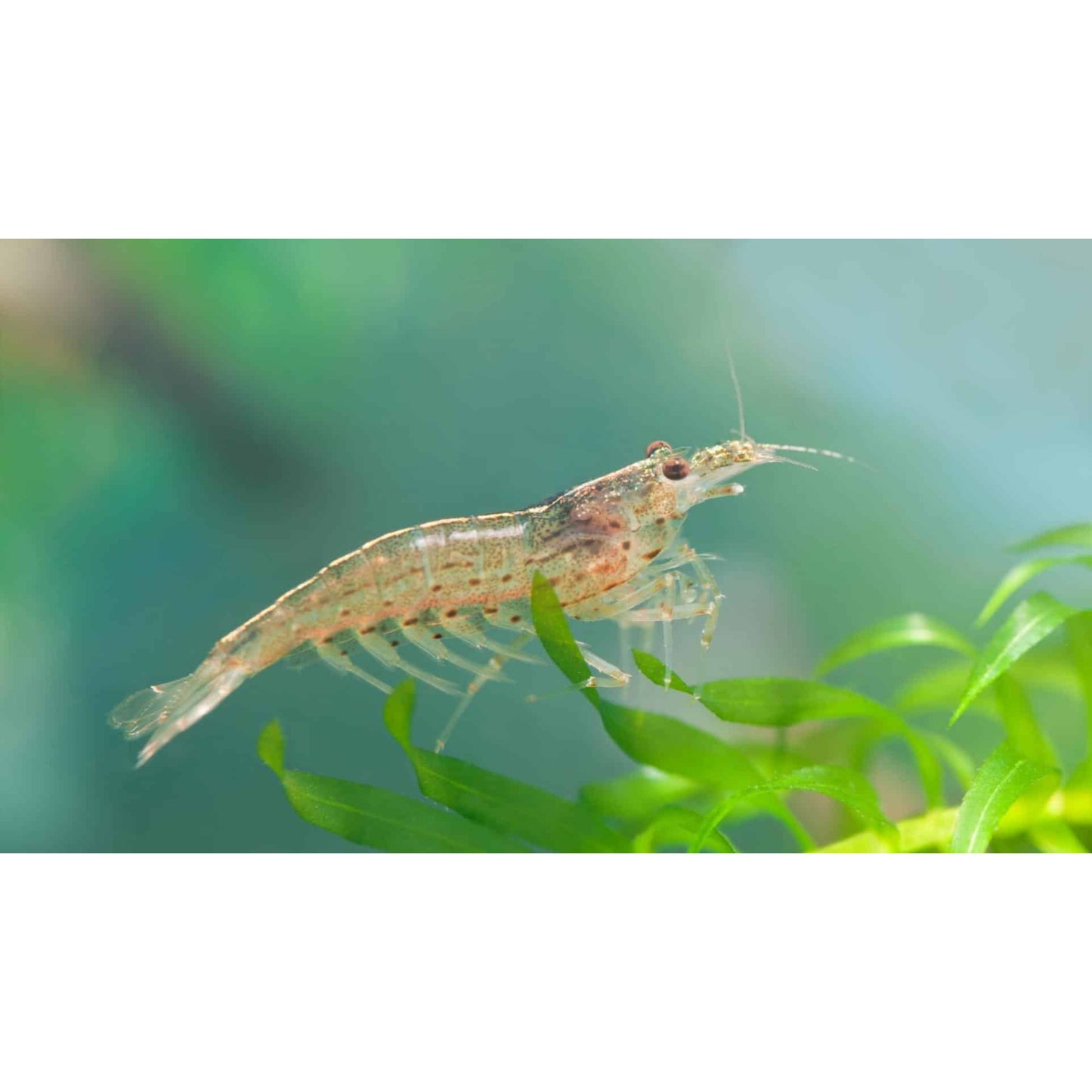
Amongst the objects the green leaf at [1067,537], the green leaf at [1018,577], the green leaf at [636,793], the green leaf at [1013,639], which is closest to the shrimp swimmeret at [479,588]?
the green leaf at [636,793]

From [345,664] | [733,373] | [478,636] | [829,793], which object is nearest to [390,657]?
[345,664]

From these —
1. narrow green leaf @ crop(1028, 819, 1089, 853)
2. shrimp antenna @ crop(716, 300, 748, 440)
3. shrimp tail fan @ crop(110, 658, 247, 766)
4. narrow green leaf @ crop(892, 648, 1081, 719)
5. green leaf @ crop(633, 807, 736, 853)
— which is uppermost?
shrimp antenna @ crop(716, 300, 748, 440)

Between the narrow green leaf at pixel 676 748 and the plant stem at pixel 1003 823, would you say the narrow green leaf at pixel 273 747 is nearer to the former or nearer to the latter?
the narrow green leaf at pixel 676 748

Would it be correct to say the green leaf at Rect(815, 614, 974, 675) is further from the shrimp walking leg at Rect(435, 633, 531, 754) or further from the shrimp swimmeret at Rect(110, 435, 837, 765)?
the shrimp walking leg at Rect(435, 633, 531, 754)

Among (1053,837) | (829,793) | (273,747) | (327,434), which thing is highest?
(327,434)

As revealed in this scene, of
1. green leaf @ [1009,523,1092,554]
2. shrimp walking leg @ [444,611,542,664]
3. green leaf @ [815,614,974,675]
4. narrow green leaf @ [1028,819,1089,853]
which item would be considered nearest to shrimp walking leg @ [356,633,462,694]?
shrimp walking leg @ [444,611,542,664]

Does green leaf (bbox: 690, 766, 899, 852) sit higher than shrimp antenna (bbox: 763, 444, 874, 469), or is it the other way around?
shrimp antenna (bbox: 763, 444, 874, 469)

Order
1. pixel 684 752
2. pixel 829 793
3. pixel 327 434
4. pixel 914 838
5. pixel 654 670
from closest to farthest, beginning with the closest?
1. pixel 829 793
2. pixel 654 670
3. pixel 684 752
4. pixel 914 838
5. pixel 327 434

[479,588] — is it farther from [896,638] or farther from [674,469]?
[896,638]
